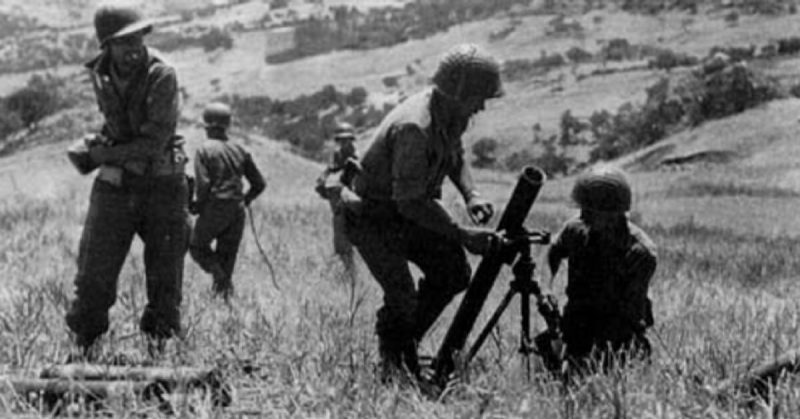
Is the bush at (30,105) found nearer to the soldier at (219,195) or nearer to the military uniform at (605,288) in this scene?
the soldier at (219,195)

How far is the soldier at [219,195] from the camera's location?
1030cm

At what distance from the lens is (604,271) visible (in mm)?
6941

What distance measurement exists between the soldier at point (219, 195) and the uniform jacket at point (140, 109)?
11.4 feet

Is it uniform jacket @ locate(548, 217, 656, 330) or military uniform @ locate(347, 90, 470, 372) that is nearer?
military uniform @ locate(347, 90, 470, 372)

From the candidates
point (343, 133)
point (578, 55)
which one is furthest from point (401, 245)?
point (578, 55)

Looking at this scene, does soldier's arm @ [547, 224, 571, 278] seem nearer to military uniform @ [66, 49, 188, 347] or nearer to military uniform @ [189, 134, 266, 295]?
military uniform @ [66, 49, 188, 347]

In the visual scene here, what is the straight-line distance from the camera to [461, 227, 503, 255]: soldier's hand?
20.1 ft

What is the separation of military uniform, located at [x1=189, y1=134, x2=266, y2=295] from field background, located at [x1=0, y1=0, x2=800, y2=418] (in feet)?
1.04

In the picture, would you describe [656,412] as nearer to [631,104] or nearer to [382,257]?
[382,257]

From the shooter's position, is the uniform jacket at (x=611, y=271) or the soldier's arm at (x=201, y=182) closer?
the uniform jacket at (x=611, y=271)

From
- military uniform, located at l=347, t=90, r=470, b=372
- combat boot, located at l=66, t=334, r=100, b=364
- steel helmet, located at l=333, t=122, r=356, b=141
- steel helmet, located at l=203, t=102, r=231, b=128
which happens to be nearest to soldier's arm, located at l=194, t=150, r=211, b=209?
steel helmet, located at l=203, t=102, r=231, b=128

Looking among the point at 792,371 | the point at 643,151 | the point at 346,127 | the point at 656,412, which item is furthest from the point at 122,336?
the point at 643,151

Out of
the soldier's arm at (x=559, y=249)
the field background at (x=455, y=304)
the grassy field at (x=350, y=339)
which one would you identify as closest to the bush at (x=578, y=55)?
the field background at (x=455, y=304)

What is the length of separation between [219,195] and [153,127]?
3.75 meters
